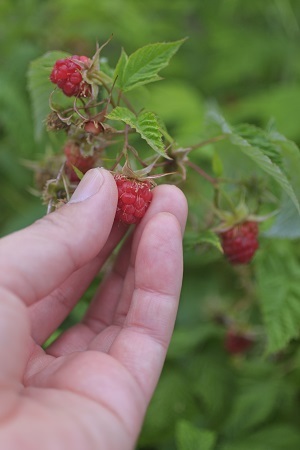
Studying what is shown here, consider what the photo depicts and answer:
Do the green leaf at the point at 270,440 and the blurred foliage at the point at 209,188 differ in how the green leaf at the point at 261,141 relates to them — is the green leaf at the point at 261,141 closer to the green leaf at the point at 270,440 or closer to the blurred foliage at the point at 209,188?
the blurred foliage at the point at 209,188

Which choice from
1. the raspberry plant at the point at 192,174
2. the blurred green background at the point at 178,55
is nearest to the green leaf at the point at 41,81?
the raspberry plant at the point at 192,174

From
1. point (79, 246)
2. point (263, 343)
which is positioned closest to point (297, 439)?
point (263, 343)

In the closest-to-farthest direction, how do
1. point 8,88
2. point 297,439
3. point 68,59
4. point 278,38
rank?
point 68,59 → point 297,439 → point 8,88 → point 278,38

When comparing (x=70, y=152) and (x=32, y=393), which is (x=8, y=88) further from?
(x=32, y=393)

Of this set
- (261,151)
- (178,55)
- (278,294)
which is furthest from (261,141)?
(178,55)

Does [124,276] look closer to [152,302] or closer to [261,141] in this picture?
[152,302]

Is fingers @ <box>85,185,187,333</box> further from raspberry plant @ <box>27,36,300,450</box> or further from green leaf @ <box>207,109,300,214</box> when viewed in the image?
green leaf @ <box>207,109,300,214</box>
